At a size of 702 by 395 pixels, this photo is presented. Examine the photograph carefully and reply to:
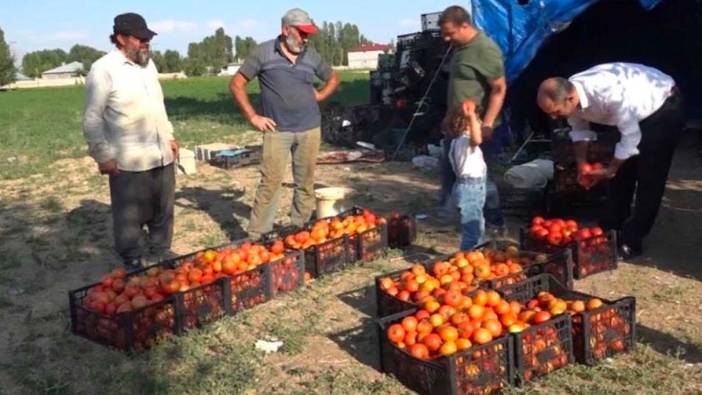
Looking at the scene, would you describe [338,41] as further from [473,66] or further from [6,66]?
[473,66]

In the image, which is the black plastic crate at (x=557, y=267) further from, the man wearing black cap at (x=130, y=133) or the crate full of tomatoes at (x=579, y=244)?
the man wearing black cap at (x=130, y=133)

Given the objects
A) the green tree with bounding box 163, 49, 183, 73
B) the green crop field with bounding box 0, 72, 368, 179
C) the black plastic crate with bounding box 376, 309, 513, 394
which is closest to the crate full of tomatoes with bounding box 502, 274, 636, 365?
the black plastic crate with bounding box 376, 309, 513, 394

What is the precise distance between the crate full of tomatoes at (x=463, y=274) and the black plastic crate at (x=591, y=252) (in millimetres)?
262

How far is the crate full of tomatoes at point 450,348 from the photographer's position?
3930 mm

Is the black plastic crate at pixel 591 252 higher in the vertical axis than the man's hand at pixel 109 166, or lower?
lower

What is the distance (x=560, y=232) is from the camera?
6.09m

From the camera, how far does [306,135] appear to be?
700 cm

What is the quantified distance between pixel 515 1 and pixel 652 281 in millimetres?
5386

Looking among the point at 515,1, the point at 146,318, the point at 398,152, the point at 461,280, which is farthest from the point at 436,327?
the point at 398,152

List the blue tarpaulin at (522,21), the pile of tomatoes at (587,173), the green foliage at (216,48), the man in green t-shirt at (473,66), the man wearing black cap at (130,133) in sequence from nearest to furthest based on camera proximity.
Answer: the pile of tomatoes at (587,173) < the man wearing black cap at (130,133) < the man in green t-shirt at (473,66) < the blue tarpaulin at (522,21) < the green foliage at (216,48)

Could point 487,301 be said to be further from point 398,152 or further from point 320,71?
point 398,152

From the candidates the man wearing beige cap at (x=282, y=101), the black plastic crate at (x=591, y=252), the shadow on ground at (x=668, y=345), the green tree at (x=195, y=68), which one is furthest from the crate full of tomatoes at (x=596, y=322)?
the green tree at (x=195, y=68)

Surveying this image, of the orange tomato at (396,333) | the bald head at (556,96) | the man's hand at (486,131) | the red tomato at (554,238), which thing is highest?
the bald head at (556,96)

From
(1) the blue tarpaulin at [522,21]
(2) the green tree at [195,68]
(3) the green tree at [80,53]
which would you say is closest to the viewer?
(1) the blue tarpaulin at [522,21]
